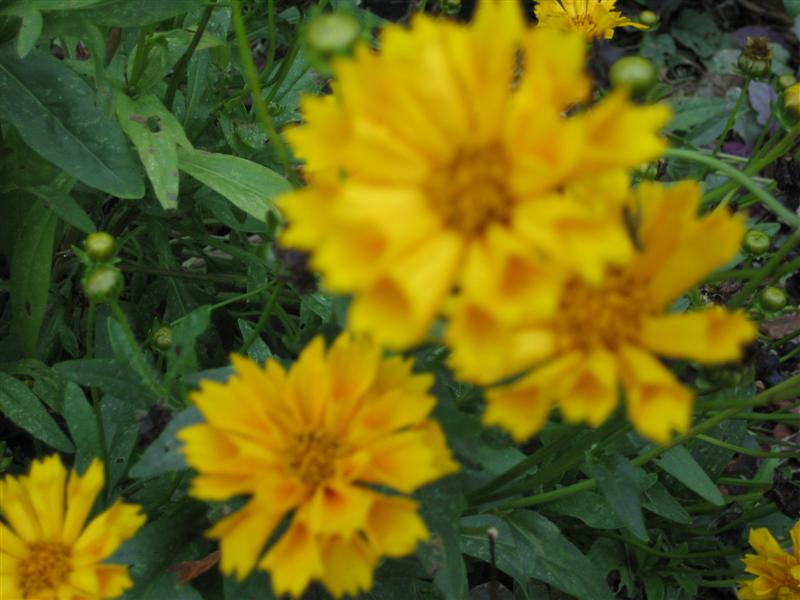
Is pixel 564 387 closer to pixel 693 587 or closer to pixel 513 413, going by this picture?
pixel 513 413

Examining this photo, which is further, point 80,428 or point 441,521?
point 80,428

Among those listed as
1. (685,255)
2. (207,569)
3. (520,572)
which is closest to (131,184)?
(207,569)

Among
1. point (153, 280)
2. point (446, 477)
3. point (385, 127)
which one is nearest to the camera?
point (385, 127)

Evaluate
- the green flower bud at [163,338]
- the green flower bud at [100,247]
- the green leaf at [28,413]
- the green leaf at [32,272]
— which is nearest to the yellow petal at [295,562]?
the green flower bud at [100,247]

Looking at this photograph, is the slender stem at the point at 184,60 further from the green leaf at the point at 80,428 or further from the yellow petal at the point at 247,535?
the yellow petal at the point at 247,535

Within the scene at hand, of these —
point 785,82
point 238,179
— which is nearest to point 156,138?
point 238,179

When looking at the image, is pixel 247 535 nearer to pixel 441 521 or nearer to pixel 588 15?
pixel 441 521
